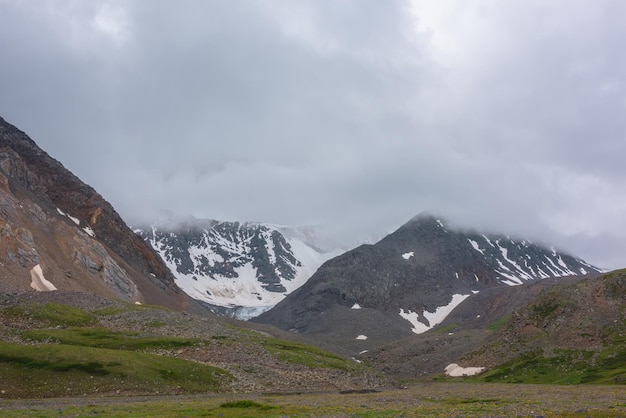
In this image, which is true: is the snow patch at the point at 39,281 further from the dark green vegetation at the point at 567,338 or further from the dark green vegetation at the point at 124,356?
the dark green vegetation at the point at 567,338

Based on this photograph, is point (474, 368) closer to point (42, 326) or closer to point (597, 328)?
point (597, 328)

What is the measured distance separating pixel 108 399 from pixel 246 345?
3918 cm

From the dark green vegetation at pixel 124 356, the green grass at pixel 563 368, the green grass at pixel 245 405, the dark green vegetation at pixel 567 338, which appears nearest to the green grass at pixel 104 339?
the dark green vegetation at pixel 124 356

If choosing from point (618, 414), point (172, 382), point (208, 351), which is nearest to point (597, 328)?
point (208, 351)

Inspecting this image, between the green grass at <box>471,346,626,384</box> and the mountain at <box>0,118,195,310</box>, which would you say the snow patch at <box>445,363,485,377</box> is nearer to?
the green grass at <box>471,346,626,384</box>

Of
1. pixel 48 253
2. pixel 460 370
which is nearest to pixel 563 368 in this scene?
pixel 460 370

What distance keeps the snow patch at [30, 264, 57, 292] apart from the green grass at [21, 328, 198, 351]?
150 feet

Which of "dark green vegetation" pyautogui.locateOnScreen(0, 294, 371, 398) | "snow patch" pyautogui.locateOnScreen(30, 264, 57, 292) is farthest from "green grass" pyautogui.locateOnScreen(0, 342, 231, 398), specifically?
"snow patch" pyautogui.locateOnScreen(30, 264, 57, 292)

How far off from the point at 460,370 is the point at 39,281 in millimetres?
Result: 101912

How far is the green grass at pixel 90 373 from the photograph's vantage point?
2180 inches

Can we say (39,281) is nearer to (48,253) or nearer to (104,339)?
(48,253)

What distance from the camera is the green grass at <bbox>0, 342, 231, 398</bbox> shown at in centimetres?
5538

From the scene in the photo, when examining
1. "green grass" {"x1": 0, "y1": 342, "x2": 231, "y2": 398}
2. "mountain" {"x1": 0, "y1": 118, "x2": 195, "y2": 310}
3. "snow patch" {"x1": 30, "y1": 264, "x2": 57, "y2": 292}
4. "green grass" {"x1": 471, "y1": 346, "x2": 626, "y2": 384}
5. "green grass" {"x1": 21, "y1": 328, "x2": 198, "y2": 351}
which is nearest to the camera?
"green grass" {"x1": 0, "y1": 342, "x2": 231, "y2": 398}

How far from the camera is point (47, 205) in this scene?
178 meters
